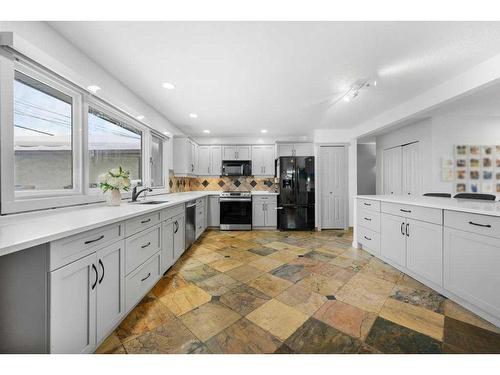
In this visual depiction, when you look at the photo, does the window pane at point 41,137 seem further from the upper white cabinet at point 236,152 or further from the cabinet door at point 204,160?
the upper white cabinet at point 236,152

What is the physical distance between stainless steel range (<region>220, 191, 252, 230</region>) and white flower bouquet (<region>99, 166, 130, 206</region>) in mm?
2649

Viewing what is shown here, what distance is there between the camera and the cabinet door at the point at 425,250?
74.9 inches

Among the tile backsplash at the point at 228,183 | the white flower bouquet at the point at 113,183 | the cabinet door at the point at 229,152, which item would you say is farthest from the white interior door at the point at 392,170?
the white flower bouquet at the point at 113,183

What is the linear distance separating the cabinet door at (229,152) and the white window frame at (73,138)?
2.57m

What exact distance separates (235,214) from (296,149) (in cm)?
220

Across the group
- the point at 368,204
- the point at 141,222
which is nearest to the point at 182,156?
the point at 141,222

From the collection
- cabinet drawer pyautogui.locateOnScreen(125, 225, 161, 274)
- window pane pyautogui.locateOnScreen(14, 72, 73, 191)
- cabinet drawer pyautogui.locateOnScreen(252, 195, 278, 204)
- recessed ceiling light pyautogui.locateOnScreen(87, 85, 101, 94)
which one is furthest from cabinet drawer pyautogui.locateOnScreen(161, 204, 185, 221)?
cabinet drawer pyautogui.locateOnScreen(252, 195, 278, 204)

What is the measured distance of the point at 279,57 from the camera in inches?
78.2

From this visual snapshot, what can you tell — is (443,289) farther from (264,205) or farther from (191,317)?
(264,205)

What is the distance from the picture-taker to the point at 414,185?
4.19m

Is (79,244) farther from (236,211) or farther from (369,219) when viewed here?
(236,211)

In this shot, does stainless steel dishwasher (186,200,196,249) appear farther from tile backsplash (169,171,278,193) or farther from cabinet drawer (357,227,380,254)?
cabinet drawer (357,227,380,254)
